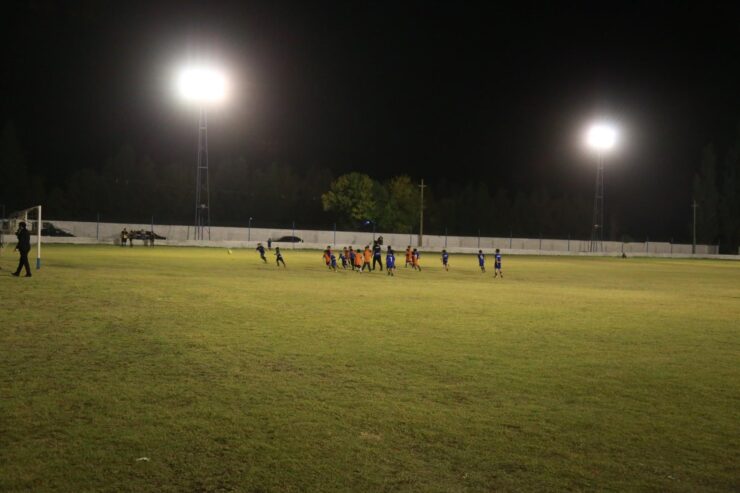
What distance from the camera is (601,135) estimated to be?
6206 centimetres

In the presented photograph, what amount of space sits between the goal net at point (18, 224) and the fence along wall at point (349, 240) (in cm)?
343

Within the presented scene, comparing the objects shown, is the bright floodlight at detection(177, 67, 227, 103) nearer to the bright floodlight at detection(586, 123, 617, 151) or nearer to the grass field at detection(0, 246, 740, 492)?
the bright floodlight at detection(586, 123, 617, 151)

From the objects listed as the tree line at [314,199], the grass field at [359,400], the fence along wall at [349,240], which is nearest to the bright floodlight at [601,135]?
the fence along wall at [349,240]

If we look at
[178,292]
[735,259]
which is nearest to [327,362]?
[178,292]

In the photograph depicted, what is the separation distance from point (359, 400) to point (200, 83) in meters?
48.1

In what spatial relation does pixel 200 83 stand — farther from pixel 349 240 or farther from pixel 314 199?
pixel 314 199

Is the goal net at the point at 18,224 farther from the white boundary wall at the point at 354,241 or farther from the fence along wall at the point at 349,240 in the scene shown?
the fence along wall at the point at 349,240

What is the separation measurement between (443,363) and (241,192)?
90.6 meters

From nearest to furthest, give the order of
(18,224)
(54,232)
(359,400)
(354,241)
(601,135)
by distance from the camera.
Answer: (359,400), (18,224), (54,232), (601,135), (354,241)

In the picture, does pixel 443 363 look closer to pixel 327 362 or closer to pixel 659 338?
pixel 327 362

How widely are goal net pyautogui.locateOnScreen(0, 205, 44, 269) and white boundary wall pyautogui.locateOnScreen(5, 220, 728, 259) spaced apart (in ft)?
4.97

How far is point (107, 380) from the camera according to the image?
7.09 metres

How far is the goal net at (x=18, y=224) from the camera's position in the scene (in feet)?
79.0

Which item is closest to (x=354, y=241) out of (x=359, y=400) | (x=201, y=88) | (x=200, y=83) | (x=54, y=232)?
(x=201, y=88)
